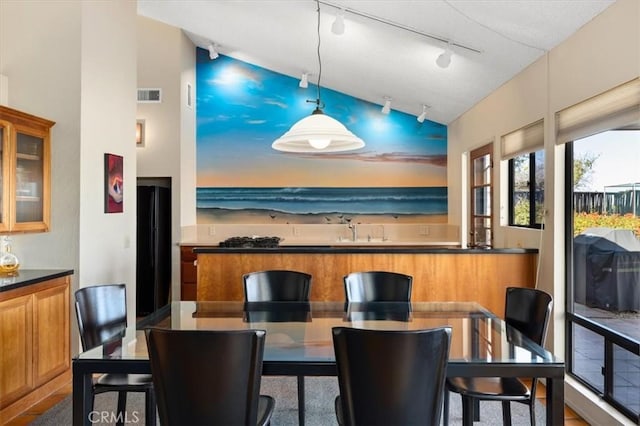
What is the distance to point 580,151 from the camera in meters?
2.99

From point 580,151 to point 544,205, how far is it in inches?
18.9

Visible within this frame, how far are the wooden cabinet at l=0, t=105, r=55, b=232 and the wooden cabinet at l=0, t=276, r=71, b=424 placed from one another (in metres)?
0.49

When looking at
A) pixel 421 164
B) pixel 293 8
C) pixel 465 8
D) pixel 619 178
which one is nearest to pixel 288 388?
pixel 619 178

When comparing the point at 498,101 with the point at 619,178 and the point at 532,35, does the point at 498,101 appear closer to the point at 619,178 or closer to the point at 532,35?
the point at 532,35

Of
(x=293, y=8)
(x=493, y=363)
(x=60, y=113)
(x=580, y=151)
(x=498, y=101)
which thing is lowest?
(x=493, y=363)

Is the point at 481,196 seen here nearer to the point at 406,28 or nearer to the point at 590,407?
the point at 406,28

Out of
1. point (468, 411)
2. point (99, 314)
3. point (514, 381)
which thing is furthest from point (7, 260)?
point (514, 381)

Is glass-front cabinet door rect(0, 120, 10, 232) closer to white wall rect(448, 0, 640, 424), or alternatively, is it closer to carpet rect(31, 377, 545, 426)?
carpet rect(31, 377, 545, 426)

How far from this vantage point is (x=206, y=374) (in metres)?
1.55

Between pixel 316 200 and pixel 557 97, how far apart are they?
12.7 ft

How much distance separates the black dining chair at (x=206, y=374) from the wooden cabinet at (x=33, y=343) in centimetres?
182

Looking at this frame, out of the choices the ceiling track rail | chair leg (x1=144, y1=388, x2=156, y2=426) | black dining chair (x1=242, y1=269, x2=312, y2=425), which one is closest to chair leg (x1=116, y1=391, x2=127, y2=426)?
chair leg (x1=144, y1=388, x2=156, y2=426)

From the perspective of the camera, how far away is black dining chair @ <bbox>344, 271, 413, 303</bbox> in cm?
290

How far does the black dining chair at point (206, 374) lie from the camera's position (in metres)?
1.53
